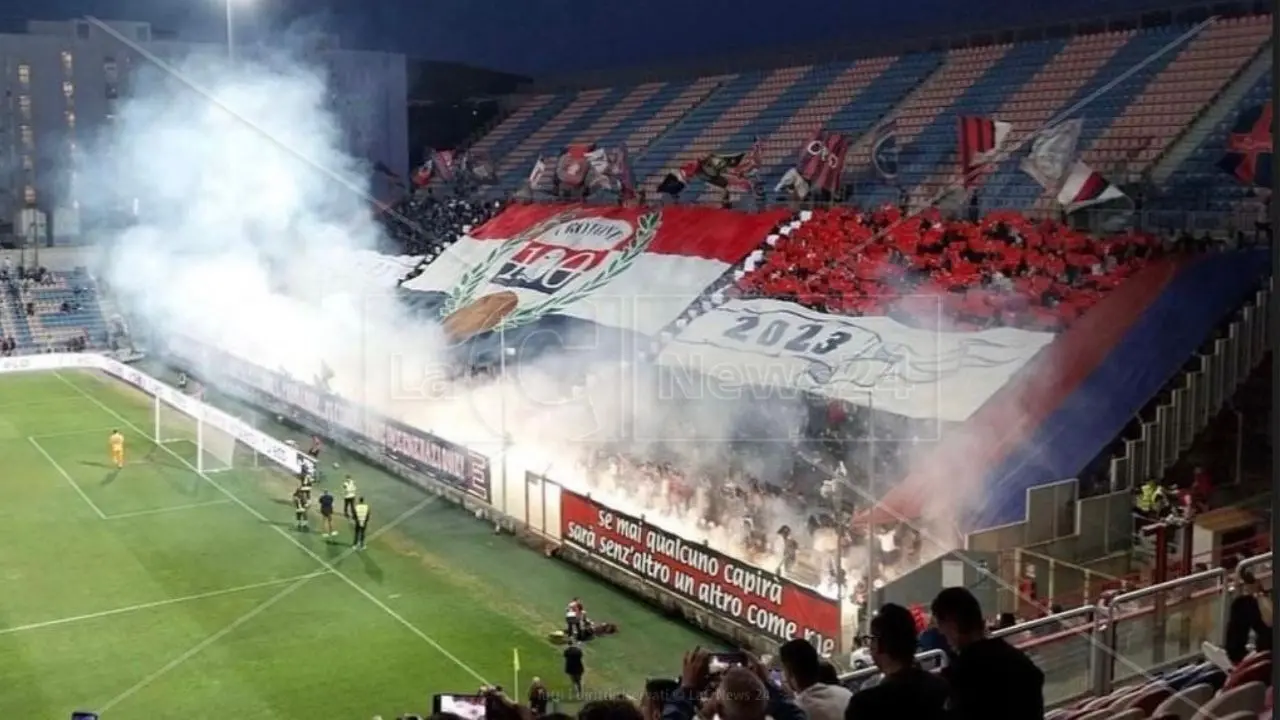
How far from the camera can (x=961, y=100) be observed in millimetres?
24969

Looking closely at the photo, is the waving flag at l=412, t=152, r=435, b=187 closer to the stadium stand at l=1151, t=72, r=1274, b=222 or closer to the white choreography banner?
the white choreography banner

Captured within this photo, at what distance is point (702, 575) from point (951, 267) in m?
6.68

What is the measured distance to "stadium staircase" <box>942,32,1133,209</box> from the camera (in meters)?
19.9

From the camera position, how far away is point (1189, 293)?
1415cm

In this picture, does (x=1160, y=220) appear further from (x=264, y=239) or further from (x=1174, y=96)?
(x=264, y=239)

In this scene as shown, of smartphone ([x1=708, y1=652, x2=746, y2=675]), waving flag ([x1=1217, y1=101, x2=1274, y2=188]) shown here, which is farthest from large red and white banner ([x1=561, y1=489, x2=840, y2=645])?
waving flag ([x1=1217, y1=101, x2=1274, y2=188])

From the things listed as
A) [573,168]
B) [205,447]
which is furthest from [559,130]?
[205,447]

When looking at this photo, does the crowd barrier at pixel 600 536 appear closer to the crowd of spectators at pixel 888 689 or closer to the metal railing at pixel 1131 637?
the metal railing at pixel 1131 637

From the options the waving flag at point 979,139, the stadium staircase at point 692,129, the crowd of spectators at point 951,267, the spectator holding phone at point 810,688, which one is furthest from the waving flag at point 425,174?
the spectator holding phone at point 810,688

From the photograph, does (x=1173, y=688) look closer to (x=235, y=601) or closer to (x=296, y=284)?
(x=235, y=601)

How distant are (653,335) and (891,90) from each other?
10406mm

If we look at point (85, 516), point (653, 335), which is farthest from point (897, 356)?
point (85, 516)

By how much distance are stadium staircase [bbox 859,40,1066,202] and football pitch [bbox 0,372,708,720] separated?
35.5 ft

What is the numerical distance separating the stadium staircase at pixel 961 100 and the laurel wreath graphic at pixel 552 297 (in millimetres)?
4398
